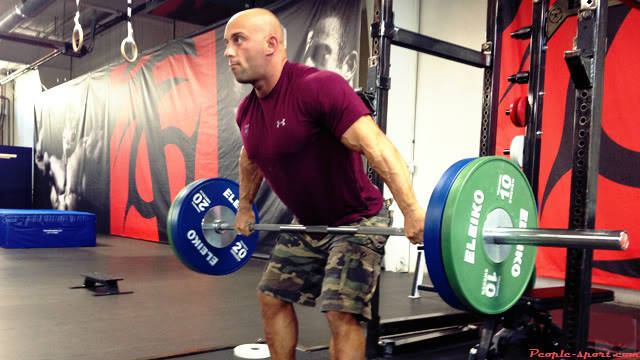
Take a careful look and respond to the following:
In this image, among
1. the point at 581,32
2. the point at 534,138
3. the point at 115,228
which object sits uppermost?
the point at 581,32

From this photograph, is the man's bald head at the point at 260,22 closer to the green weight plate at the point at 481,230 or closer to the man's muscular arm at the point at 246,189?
the man's muscular arm at the point at 246,189

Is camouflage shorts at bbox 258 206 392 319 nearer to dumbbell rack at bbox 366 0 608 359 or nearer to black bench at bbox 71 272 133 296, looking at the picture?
dumbbell rack at bbox 366 0 608 359

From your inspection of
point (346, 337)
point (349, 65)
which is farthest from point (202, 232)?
point (349, 65)

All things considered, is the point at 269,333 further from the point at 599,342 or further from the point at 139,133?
the point at 139,133

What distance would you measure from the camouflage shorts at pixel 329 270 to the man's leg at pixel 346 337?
36mm

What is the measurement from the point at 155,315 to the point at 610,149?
117 inches

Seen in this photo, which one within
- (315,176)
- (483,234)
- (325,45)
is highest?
(325,45)

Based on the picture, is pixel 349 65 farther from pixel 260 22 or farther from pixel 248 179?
pixel 260 22

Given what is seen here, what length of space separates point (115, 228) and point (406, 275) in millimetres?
5616

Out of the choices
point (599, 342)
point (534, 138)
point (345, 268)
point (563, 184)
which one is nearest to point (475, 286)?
point (345, 268)

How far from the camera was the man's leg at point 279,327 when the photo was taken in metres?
1.67

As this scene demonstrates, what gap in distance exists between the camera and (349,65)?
4.83 metres

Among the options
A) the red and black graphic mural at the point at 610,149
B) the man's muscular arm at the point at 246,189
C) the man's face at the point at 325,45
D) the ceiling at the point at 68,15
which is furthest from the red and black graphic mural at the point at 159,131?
the man's muscular arm at the point at 246,189

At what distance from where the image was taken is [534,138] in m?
2.51
